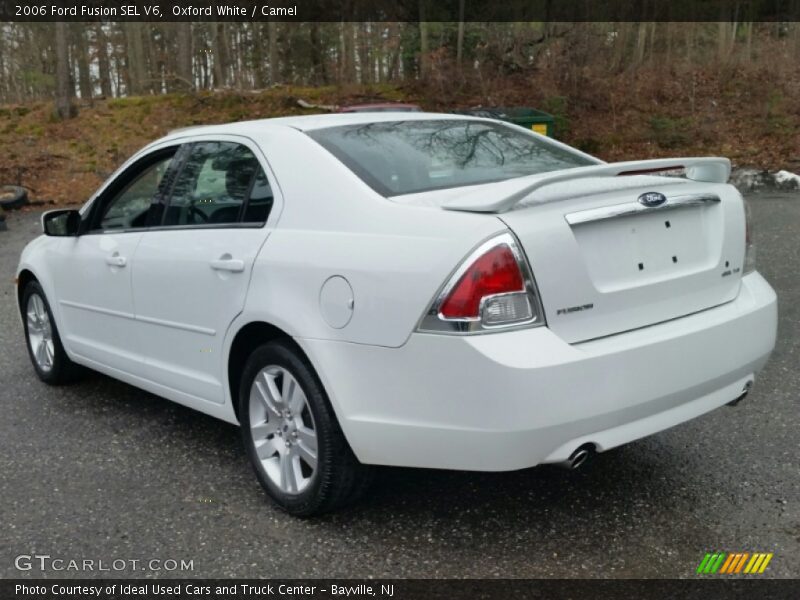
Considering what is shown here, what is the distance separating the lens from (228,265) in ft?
11.7

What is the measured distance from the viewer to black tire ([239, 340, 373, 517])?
3.18 m

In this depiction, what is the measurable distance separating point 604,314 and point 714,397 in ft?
2.12

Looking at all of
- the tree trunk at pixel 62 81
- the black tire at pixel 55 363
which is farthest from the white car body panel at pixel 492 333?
the tree trunk at pixel 62 81

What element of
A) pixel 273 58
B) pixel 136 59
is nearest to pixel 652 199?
pixel 273 58

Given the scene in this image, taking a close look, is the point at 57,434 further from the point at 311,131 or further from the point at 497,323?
the point at 497,323

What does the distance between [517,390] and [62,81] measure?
74.4 ft

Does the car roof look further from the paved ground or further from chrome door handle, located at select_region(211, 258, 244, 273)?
the paved ground

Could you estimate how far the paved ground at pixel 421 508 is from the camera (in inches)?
122

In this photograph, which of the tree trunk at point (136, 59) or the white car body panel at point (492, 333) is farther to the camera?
the tree trunk at point (136, 59)

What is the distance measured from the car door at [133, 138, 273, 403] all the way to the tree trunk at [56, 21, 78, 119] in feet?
66.9
